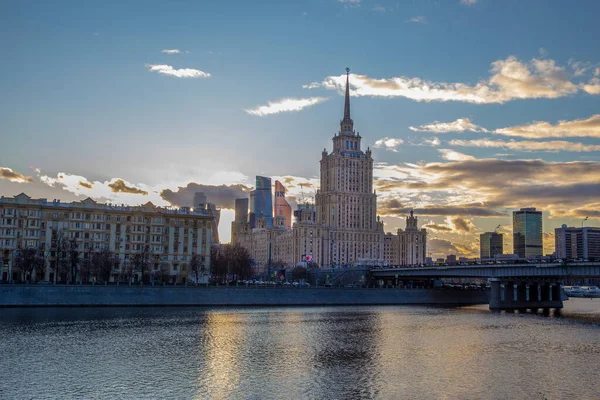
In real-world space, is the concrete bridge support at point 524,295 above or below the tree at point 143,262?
below

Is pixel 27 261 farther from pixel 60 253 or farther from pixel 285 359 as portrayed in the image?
pixel 285 359

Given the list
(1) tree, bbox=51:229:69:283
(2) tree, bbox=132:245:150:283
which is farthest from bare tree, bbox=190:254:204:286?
(1) tree, bbox=51:229:69:283

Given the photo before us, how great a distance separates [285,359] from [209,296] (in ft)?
249

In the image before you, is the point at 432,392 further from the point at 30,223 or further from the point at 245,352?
the point at 30,223

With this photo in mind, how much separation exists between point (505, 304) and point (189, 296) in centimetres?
7419

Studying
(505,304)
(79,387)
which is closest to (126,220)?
(505,304)

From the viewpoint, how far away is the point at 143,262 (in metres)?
153

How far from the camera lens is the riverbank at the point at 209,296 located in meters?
118

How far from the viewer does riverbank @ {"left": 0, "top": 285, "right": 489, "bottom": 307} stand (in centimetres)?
11831

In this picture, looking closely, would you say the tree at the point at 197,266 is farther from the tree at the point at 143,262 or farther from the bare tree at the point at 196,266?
the tree at the point at 143,262

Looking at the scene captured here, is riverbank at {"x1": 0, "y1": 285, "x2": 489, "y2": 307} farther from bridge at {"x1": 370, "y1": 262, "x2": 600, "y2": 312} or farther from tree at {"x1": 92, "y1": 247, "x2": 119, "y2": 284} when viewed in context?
tree at {"x1": 92, "y1": 247, "x2": 119, "y2": 284}

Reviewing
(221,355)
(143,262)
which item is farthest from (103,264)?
(221,355)

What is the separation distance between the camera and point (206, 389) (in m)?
47.6

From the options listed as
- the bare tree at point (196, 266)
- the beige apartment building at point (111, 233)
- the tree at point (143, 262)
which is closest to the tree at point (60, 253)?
the beige apartment building at point (111, 233)
